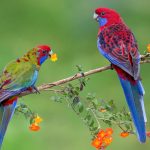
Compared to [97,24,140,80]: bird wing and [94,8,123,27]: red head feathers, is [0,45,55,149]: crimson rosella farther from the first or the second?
[94,8,123,27]: red head feathers

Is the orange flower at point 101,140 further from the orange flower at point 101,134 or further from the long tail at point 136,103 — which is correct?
the long tail at point 136,103

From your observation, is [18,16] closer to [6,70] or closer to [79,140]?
[79,140]

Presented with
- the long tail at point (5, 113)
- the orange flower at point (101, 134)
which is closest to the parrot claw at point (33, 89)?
the long tail at point (5, 113)

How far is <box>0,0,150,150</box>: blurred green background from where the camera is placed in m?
7.48

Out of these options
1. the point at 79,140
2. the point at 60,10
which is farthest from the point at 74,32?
the point at 79,140

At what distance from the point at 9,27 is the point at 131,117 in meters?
6.44

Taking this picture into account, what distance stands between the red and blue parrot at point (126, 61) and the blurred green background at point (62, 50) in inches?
94.7

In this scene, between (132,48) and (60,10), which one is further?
(60,10)

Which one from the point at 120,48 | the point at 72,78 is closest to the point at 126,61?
the point at 120,48

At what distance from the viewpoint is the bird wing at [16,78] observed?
4309 mm

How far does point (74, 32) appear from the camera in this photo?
412 inches

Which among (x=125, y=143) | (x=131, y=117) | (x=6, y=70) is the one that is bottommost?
(x=125, y=143)

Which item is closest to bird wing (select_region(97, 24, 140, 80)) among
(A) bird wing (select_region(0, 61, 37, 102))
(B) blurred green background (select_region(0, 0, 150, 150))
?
(A) bird wing (select_region(0, 61, 37, 102))

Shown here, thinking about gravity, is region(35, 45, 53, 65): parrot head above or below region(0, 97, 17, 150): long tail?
above
